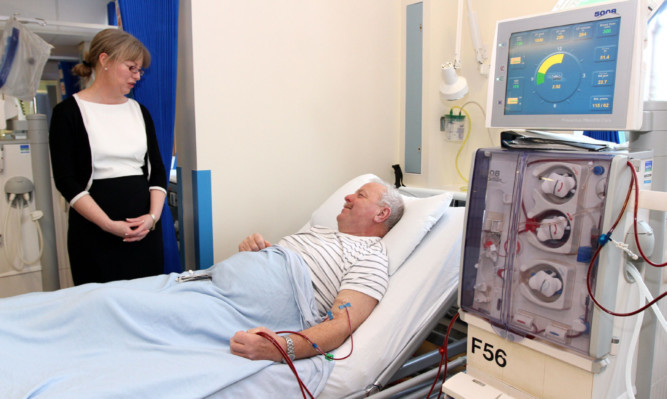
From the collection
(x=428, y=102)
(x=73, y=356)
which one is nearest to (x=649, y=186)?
(x=73, y=356)

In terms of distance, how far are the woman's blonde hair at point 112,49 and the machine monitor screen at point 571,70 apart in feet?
4.41

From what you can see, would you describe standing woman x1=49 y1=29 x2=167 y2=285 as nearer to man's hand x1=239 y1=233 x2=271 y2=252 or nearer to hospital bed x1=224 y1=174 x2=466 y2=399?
man's hand x1=239 y1=233 x2=271 y2=252

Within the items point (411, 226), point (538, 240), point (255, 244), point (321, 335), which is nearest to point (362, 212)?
point (411, 226)

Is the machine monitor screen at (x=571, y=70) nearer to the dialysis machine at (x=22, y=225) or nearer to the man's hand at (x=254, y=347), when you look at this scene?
the man's hand at (x=254, y=347)

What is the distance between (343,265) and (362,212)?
0.27m

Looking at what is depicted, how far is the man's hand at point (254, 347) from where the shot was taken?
4.42 ft

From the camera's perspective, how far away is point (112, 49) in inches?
71.6

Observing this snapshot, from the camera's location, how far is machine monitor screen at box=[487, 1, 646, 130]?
3.34 ft

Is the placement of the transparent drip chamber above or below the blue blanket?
above

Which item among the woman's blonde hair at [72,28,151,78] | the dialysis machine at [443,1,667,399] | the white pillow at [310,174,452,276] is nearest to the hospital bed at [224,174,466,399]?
the white pillow at [310,174,452,276]

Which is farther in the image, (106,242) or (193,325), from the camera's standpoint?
(106,242)

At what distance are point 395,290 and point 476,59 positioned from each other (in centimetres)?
157

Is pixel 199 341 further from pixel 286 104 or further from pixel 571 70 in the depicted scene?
pixel 286 104

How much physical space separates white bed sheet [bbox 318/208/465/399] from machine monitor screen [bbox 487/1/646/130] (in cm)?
66
